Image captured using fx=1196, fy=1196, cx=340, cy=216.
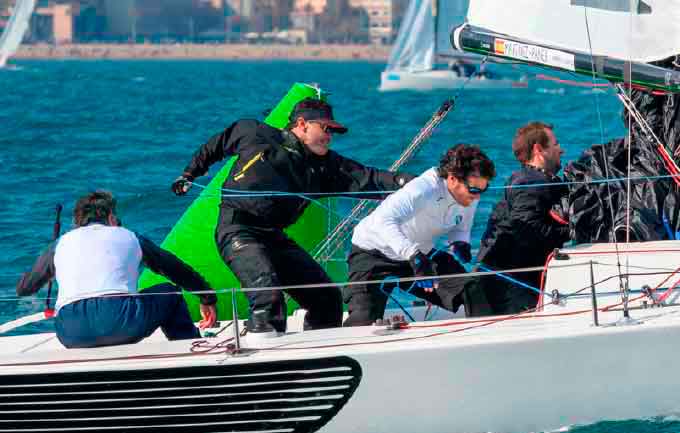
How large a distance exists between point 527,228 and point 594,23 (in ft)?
3.35

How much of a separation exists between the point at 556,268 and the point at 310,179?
1.11m

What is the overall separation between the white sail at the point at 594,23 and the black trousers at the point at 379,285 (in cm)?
118

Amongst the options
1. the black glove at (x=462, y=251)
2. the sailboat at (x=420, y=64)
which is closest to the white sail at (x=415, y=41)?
the sailboat at (x=420, y=64)

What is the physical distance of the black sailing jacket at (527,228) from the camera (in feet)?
17.5

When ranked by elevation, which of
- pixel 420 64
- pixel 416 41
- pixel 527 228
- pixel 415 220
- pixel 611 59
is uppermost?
pixel 611 59

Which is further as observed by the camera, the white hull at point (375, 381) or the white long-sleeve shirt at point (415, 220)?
the white long-sleeve shirt at point (415, 220)

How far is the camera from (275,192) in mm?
4984

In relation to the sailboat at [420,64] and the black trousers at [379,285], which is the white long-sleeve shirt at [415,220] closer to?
the black trousers at [379,285]

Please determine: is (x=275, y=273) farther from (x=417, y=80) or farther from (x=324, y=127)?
(x=417, y=80)

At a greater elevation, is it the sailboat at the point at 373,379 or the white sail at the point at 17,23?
the white sail at the point at 17,23

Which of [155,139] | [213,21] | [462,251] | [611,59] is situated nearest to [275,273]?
[462,251]

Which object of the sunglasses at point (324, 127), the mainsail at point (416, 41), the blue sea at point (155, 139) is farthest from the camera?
the mainsail at point (416, 41)

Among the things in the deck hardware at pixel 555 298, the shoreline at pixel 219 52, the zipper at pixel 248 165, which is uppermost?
the zipper at pixel 248 165

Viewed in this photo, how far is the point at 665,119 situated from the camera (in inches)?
237
